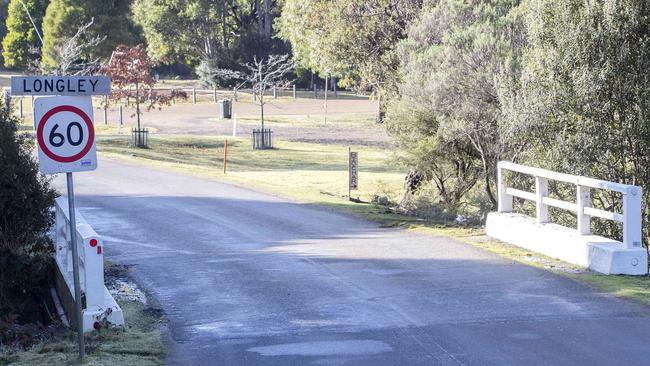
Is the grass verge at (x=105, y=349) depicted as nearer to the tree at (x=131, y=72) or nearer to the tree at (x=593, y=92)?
the tree at (x=593, y=92)

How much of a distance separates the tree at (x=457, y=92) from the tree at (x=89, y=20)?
47.8 metres

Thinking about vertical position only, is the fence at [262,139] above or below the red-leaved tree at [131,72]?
below

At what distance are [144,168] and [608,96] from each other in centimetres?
1844

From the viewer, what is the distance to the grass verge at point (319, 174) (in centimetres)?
1238

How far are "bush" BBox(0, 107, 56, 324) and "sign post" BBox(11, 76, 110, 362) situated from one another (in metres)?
4.62

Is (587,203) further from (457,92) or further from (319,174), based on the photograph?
(319,174)

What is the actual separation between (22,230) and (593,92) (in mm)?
8684

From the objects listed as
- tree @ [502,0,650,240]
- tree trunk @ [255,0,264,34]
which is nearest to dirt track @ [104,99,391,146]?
tree trunk @ [255,0,264,34]

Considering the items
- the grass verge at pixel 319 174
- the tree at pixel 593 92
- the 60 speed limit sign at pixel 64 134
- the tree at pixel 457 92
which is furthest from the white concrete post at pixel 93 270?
the tree at pixel 457 92

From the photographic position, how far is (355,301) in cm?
1045

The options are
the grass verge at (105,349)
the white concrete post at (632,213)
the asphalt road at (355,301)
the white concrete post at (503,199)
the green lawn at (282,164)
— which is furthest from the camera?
the green lawn at (282,164)

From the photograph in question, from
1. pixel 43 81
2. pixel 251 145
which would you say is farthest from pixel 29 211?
pixel 251 145

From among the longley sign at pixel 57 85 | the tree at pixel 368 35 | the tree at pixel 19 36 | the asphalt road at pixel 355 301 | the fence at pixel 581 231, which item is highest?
the tree at pixel 19 36

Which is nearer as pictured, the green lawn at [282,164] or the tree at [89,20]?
the green lawn at [282,164]
